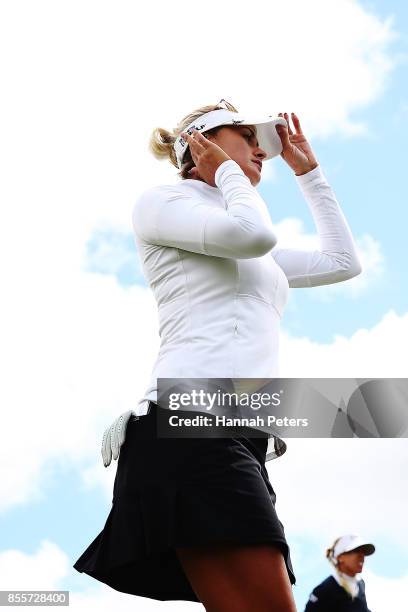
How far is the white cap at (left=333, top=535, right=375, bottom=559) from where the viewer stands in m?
8.62

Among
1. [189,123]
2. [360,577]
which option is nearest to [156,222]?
[189,123]

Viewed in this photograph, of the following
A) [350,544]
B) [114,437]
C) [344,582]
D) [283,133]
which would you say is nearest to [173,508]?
[114,437]

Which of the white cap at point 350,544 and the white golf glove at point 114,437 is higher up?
the white cap at point 350,544

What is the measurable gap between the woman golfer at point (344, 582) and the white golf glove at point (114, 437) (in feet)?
16.0

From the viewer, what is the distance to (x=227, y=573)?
258 cm

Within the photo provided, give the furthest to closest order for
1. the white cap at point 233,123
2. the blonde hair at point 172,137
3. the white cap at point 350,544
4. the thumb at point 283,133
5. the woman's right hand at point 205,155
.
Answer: the white cap at point 350,544 < the thumb at point 283,133 < the blonde hair at point 172,137 < the white cap at point 233,123 < the woman's right hand at point 205,155

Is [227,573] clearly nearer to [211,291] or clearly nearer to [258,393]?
[258,393]

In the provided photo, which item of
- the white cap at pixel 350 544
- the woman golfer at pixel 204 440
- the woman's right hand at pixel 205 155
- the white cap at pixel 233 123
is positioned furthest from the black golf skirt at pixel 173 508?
the white cap at pixel 350 544

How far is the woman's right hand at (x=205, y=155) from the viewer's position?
3.24m

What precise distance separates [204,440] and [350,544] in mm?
6437

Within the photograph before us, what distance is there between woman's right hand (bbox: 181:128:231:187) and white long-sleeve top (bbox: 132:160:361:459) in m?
0.06

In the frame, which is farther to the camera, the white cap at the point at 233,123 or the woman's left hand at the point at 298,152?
the woman's left hand at the point at 298,152

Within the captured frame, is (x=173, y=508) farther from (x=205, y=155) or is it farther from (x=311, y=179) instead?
(x=311, y=179)

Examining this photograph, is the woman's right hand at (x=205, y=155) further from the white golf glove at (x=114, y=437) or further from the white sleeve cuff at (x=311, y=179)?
the white golf glove at (x=114, y=437)
